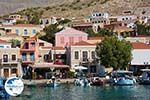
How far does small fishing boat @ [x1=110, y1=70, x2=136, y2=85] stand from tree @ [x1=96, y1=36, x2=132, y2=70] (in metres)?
1.31

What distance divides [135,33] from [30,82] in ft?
123

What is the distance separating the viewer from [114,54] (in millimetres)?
84188

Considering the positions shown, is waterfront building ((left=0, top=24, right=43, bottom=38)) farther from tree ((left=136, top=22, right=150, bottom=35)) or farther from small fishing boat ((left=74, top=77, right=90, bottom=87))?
small fishing boat ((left=74, top=77, right=90, bottom=87))

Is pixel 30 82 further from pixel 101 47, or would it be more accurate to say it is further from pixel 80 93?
pixel 80 93

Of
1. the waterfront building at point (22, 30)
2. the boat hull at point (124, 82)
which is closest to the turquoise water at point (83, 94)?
the boat hull at point (124, 82)

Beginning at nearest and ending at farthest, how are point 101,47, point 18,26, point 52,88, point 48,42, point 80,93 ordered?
point 80,93 < point 52,88 < point 101,47 < point 48,42 < point 18,26

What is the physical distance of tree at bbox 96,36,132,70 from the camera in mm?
83938

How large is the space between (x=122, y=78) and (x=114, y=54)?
19.9 ft

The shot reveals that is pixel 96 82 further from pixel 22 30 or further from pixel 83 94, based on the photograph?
pixel 22 30

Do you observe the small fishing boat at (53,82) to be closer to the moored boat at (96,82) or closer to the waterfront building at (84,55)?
the moored boat at (96,82)

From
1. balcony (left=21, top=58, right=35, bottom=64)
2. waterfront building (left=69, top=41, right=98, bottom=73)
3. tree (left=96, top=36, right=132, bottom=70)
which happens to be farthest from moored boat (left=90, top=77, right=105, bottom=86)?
balcony (left=21, top=58, right=35, bottom=64)

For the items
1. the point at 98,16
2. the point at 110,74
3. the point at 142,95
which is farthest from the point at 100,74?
the point at 98,16

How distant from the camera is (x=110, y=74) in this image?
278 ft

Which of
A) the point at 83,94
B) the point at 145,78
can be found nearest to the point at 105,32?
the point at 145,78
